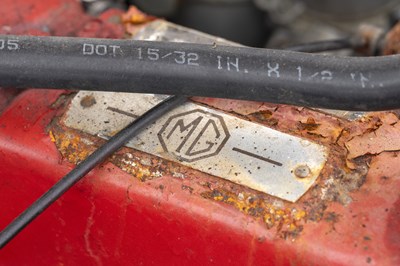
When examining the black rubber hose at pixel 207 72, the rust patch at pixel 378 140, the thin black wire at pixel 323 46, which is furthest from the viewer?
the thin black wire at pixel 323 46

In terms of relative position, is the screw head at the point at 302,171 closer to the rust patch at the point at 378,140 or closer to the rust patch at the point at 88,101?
the rust patch at the point at 378,140

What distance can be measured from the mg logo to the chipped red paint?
21mm

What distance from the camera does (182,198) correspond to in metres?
0.76

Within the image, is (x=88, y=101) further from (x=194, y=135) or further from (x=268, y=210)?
(x=268, y=210)

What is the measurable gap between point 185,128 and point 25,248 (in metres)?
0.30

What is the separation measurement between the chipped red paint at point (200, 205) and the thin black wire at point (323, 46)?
0.21m

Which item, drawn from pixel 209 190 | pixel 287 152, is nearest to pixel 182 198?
pixel 209 190

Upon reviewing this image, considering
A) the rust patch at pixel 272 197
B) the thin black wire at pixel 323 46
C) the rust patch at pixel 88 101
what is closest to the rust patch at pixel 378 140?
the rust patch at pixel 272 197

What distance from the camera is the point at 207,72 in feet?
2.23

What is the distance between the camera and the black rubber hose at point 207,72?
668 mm

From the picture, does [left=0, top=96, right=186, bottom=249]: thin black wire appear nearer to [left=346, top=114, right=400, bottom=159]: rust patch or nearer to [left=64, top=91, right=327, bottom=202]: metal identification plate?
[left=64, top=91, right=327, bottom=202]: metal identification plate

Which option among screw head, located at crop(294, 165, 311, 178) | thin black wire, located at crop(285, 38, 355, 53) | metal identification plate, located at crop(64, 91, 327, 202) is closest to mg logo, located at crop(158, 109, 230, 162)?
metal identification plate, located at crop(64, 91, 327, 202)

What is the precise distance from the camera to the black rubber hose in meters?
0.67

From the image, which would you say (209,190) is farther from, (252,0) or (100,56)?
(252,0)
